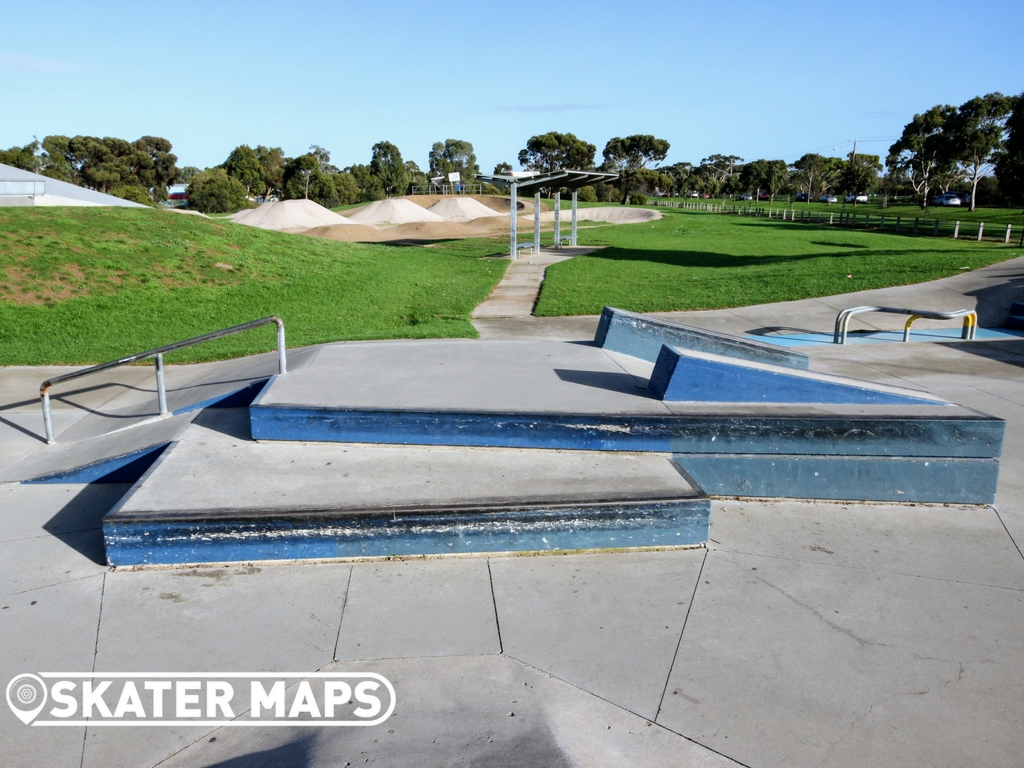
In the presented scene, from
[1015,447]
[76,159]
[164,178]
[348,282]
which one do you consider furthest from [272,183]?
[1015,447]

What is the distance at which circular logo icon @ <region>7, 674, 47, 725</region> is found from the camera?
3508 mm

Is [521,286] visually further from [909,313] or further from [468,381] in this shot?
[468,381]

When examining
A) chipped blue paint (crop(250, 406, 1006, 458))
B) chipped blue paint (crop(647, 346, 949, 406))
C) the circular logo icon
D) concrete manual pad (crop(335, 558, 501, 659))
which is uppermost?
chipped blue paint (crop(647, 346, 949, 406))

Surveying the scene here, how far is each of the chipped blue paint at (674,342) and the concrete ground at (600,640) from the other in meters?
2.37

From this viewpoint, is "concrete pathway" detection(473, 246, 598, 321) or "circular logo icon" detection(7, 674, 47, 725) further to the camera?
"concrete pathway" detection(473, 246, 598, 321)

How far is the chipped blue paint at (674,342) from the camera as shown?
25.9 ft

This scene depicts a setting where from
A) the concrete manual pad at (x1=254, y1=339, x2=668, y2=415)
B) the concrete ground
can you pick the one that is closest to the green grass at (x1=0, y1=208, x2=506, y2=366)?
the concrete manual pad at (x1=254, y1=339, x2=668, y2=415)

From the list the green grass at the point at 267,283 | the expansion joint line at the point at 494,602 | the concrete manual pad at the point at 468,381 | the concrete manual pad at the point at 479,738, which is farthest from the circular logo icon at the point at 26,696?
the green grass at the point at 267,283

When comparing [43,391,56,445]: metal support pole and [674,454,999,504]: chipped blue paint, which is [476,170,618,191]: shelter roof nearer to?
[43,391,56,445]: metal support pole

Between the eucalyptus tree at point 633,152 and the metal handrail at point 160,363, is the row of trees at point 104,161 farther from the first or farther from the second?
the metal handrail at point 160,363

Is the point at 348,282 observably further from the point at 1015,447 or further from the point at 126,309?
the point at 1015,447

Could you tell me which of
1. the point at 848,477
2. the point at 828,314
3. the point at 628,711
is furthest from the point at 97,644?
the point at 828,314

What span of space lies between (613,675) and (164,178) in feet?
338
